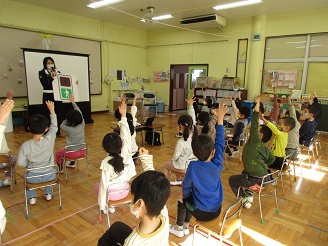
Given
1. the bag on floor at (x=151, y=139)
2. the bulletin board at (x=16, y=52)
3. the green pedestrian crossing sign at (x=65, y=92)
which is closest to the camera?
the bag on floor at (x=151, y=139)

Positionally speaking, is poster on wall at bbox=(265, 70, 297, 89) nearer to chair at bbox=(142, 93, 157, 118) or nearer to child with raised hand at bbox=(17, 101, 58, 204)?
chair at bbox=(142, 93, 157, 118)

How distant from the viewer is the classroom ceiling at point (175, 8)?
5.98 metres

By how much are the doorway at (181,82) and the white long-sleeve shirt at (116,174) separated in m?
7.18

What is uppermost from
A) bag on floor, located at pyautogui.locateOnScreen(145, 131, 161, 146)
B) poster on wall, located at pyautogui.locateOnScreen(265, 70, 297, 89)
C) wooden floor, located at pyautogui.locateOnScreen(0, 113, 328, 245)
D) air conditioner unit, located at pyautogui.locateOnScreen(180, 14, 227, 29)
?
air conditioner unit, located at pyautogui.locateOnScreen(180, 14, 227, 29)

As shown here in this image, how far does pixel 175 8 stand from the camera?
6.57 meters

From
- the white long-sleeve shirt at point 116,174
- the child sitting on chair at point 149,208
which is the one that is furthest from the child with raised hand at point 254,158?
the child sitting on chair at point 149,208

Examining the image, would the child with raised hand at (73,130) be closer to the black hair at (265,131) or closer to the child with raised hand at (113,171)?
the child with raised hand at (113,171)

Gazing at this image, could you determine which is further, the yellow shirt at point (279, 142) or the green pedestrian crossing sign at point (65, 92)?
the green pedestrian crossing sign at point (65, 92)

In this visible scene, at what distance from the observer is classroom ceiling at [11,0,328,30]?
19.6 ft

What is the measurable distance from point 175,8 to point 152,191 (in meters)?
6.65

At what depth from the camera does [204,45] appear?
852cm

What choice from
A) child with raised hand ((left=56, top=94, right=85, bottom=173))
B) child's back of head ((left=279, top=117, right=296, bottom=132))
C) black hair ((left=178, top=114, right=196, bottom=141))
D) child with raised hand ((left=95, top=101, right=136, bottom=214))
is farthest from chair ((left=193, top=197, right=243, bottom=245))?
child with raised hand ((left=56, top=94, right=85, bottom=173))

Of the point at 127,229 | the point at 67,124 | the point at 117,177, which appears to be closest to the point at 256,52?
the point at 67,124

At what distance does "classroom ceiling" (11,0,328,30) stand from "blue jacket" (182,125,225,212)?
219 inches
